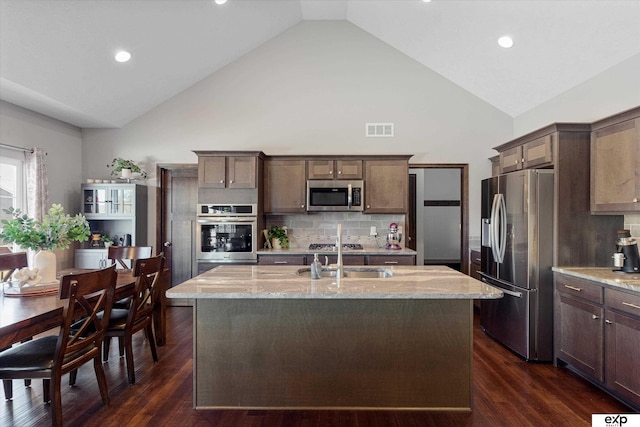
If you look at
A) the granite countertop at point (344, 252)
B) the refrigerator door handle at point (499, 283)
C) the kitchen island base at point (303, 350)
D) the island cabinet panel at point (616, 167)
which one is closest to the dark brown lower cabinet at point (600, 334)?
the refrigerator door handle at point (499, 283)

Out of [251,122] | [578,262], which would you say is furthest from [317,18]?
[578,262]

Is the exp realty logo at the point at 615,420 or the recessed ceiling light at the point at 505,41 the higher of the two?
the recessed ceiling light at the point at 505,41

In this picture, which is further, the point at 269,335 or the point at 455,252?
the point at 455,252

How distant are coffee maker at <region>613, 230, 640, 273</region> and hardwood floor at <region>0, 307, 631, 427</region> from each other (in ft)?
3.38

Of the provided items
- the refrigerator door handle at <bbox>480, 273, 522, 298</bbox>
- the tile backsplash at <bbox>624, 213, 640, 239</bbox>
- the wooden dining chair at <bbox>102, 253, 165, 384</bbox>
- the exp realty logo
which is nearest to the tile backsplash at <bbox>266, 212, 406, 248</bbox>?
the refrigerator door handle at <bbox>480, 273, 522, 298</bbox>

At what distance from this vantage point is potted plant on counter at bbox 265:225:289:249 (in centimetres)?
513

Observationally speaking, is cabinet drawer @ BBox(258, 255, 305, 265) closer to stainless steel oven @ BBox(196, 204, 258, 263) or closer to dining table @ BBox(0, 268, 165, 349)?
stainless steel oven @ BBox(196, 204, 258, 263)

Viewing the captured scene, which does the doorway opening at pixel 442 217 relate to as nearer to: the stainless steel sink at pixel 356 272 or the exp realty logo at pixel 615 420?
the stainless steel sink at pixel 356 272

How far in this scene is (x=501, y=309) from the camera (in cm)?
384

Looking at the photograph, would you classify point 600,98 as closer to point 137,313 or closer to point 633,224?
point 633,224

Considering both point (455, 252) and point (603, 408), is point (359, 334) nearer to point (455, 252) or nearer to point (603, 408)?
point (603, 408)

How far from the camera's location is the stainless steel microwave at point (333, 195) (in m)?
5.08

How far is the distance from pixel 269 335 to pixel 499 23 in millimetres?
3859

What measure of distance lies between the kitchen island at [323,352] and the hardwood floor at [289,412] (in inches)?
3.8
